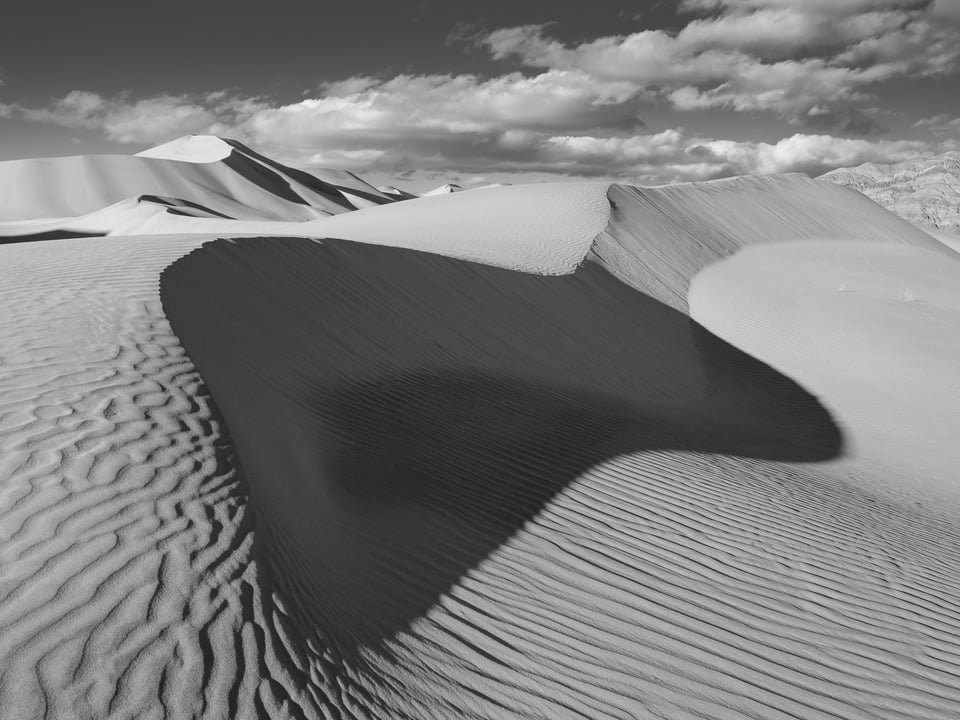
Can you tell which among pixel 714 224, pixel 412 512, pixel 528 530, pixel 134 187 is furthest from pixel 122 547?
pixel 134 187

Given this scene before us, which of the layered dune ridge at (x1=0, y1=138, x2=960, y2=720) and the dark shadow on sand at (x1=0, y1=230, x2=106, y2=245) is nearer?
the layered dune ridge at (x1=0, y1=138, x2=960, y2=720)

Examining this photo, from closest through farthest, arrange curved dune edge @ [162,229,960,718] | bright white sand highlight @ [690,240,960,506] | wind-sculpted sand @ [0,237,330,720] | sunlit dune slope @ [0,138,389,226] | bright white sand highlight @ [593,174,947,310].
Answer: wind-sculpted sand @ [0,237,330,720] → curved dune edge @ [162,229,960,718] → bright white sand highlight @ [690,240,960,506] → bright white sand highlight @ [593,174,947,310] → sunlit dune slope @ [0,138,389,226]

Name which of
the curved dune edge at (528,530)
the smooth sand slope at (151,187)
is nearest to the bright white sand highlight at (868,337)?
the curved dune edge at (528,530)

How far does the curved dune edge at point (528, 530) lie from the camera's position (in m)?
3.37

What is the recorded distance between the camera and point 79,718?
7.16ft

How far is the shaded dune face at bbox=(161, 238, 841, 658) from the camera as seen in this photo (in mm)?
3990

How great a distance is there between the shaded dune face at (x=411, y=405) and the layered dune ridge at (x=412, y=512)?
3cm

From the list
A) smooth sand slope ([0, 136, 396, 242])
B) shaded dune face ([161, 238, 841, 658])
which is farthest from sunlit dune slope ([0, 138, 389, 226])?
shaded dune face ([161, 238, 841, 658])

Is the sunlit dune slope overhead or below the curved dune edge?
below

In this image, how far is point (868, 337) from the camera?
15.3 m

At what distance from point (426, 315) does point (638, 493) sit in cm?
449

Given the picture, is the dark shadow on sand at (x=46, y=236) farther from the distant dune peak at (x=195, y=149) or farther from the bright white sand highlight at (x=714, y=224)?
the distant dune peak at (x=195, y=149)

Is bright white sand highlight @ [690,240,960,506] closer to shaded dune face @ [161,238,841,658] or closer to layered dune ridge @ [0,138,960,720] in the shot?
layered dune ridge @ [0,138,960,720]

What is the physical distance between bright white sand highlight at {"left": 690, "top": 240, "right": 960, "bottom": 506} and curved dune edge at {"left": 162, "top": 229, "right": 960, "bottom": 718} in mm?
1309
